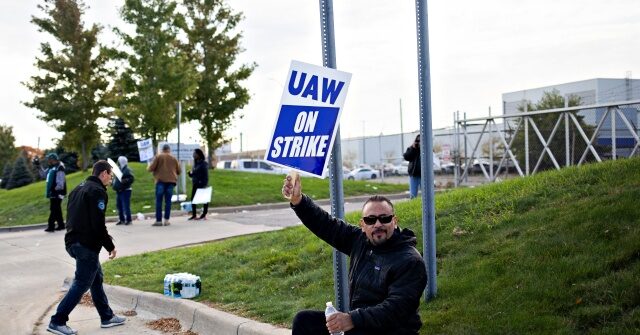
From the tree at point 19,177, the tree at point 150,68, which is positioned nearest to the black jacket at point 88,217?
the tree at point 150,68

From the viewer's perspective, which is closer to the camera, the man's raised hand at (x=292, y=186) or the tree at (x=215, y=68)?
the man's raised hand at (x=292, y=186)

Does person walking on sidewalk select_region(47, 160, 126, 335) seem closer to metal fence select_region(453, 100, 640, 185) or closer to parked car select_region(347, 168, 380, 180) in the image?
metal fence select_region(453, 100, 640, 185)

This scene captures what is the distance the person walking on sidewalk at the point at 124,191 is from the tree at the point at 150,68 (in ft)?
26.1

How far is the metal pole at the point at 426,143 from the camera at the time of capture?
19.6 feet

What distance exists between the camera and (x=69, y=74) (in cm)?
3362

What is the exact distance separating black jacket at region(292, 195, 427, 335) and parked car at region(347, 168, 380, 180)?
43372 mm

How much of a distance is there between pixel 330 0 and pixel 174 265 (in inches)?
235

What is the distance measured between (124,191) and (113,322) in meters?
9.53

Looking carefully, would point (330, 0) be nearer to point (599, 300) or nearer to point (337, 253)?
point (337, 253)

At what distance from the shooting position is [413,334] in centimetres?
434

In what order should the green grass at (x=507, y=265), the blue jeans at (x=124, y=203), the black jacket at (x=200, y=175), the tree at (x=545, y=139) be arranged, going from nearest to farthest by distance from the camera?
the green grass at (x=507, y=265), the tree at (x=545, y=139), the blue jeans at (x=124, y=203), the black jacket at (x=200, y=175)

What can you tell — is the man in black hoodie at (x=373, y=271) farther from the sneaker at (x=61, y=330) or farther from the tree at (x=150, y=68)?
the tree at (x=150, y=68)

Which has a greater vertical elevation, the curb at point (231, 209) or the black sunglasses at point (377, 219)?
the black sunglasses at point (377, 219)

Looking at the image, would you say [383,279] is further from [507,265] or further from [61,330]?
[61,330]
